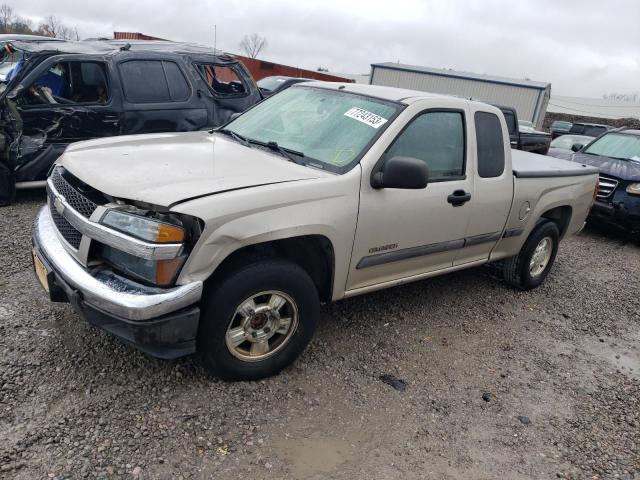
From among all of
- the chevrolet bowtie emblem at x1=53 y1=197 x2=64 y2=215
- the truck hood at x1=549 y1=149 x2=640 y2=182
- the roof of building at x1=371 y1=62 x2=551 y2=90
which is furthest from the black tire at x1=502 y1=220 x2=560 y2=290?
the roof of building at x1=371 y1=62 x2=551 y2=90

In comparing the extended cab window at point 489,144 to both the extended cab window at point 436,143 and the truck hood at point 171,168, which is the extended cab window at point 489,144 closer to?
the extended cab window at point 436,143

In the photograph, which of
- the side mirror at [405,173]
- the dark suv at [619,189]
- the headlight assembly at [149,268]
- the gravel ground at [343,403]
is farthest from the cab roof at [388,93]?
the dark suv at [619,189]

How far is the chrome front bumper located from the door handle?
200cm

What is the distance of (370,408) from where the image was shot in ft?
10.3

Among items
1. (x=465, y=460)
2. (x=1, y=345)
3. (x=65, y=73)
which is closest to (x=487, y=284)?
(x=465, y=460)

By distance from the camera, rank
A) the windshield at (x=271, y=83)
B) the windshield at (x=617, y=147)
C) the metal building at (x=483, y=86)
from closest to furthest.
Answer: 1. the windshield at (x=617, y=147)
2. the windshield at (x=271, y=83)
3. the metal building at (x=483, y=86)

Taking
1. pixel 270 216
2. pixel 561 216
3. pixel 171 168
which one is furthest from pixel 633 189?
pixel 171 168

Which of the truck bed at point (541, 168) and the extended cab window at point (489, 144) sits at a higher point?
the extended cab window at point (489, 144)

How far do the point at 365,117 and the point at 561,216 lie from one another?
289 centimetres

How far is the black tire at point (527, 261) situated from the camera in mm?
5020

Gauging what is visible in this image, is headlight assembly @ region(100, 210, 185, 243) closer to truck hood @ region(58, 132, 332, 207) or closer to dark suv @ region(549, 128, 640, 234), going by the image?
truck hood @ region(58, 132, 332, 207)

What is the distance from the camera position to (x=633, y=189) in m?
7.31

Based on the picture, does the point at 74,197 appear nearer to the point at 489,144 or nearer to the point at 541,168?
the point at 489,144

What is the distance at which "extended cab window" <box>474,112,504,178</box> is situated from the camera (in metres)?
4.11
